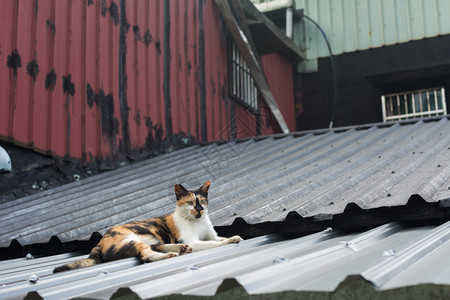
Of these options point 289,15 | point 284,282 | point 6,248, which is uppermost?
point 289,15

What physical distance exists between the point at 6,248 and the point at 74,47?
10.9 ft

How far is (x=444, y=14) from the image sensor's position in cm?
1067

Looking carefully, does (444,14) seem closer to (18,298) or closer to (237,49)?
(237,49)

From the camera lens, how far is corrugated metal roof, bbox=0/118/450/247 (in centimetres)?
351

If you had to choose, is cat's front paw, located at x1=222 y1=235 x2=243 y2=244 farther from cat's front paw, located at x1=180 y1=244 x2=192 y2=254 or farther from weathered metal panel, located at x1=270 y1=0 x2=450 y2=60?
weathered metal panel, located at x1=270 y1=0 x2=450 y2=60

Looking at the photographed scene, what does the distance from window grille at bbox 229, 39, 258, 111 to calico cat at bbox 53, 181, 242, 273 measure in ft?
22.1

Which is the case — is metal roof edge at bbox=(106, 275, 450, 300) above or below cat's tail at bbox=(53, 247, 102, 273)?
above

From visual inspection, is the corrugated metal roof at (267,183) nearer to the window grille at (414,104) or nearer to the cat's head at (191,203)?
the cat's head at (191,203)

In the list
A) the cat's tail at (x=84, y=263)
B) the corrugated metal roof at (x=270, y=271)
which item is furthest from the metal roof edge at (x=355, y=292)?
the cat's tail at (x=84, y=263)

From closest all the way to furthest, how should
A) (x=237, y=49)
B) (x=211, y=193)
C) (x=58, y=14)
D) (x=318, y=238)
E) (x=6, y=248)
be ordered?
(x=318, y=238) → (x=6, y=248) → (x=211, y=193) → (x=58, y=14) → (x=237, y=49)

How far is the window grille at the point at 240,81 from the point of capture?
32.4 ft

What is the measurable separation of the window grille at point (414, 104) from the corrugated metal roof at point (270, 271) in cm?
871

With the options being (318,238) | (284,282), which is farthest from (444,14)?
(284,282)

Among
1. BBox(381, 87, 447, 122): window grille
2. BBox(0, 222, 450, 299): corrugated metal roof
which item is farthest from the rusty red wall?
BBox(381, 87, 447, 122): window grille
